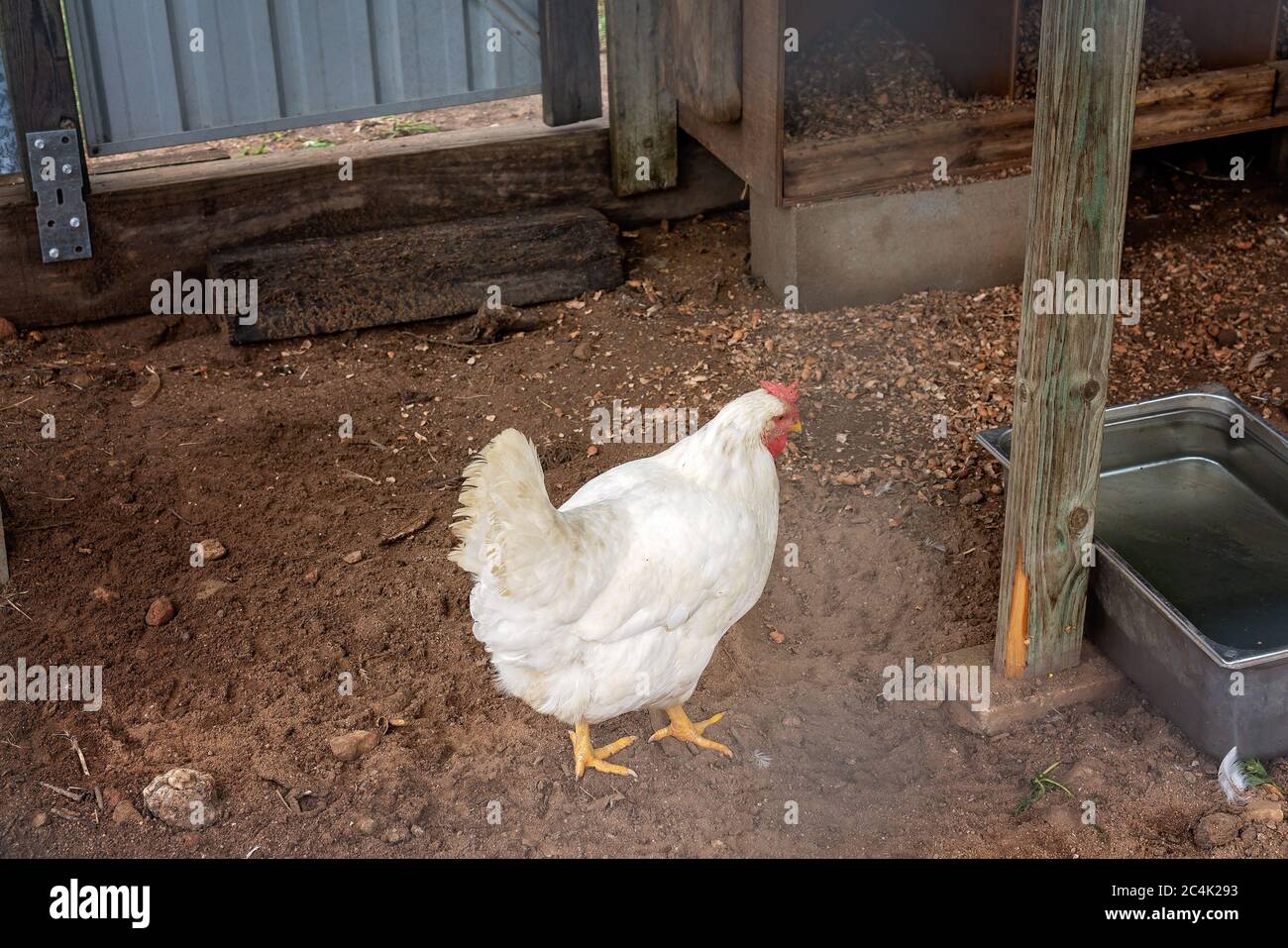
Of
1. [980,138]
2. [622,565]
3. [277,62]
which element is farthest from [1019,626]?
[277,62]

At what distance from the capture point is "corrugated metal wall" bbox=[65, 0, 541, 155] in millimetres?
5125

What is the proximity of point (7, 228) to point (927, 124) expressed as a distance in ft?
12.4

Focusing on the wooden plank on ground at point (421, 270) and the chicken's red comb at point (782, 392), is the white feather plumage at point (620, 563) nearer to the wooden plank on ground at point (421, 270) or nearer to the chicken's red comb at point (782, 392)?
the chicken's red comb at point (782, 392)

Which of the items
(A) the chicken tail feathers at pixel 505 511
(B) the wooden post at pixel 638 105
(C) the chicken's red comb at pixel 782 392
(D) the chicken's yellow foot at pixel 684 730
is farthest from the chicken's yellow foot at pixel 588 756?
(B) the wooden post at pixel 638 105

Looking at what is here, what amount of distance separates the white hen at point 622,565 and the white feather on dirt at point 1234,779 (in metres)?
1.32

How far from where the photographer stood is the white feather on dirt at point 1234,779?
3.26m

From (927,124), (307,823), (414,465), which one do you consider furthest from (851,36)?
(307,823)

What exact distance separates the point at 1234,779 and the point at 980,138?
2906 mm

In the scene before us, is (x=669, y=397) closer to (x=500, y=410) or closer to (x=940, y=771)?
(x=500, y=410)

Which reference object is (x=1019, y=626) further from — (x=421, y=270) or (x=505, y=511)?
(x=421, y=270)

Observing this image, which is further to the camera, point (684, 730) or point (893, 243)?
point (893, 243)

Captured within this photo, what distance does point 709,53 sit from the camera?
5.19m

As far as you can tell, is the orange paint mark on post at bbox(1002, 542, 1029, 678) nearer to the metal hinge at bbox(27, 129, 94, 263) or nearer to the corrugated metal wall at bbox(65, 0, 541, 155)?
the corrugated metal wall at bbox(65, 0, 541, 155)

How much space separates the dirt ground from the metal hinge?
0.39 m
